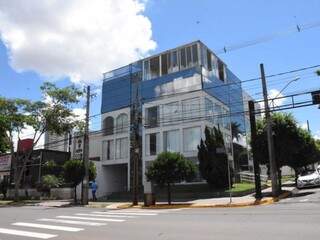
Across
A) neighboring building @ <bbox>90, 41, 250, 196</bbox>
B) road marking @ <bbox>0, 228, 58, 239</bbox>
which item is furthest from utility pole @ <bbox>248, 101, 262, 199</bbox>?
road marking @ <bbox>0, 228, 58, 239</bbox>

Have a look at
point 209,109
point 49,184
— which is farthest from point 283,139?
point 49,184

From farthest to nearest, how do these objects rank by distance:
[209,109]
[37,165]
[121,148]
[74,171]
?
1. [37,165]
2. [121,148]
3. [209,109]
4. [74,171]

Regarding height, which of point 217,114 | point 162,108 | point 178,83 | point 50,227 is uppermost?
point 178,83

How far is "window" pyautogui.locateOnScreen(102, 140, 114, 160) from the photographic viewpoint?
49.9m

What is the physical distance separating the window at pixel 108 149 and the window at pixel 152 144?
18.4 ft

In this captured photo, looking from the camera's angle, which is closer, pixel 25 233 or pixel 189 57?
pixel 25 233

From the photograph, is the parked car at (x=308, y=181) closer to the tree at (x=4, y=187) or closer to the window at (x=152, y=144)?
the window at (x=152, y=144)

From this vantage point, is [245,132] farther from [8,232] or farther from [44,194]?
[8,232]

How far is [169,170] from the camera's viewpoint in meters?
28.8

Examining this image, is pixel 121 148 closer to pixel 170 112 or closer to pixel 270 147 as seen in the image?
pixel 170 112

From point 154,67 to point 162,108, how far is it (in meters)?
5.19

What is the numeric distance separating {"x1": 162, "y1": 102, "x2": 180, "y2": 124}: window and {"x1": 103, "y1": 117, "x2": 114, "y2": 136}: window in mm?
7869

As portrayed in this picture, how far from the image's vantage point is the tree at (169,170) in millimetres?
28842

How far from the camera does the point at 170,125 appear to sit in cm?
4469
